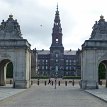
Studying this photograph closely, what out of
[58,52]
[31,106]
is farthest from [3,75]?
[58,52]

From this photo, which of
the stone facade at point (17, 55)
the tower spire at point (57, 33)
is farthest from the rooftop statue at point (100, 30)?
the tower spire at point (57, 33)

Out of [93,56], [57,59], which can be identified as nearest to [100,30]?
[93,56]

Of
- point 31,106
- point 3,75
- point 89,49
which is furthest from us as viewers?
point 3,75

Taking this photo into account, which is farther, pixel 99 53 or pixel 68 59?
pixel 68 59

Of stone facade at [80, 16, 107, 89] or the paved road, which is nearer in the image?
the paved road

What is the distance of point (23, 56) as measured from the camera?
185 feet

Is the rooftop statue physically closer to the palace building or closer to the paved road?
the paved road

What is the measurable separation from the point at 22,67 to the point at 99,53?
10.9 metres

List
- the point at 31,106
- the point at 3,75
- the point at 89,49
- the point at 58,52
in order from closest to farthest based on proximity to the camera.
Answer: the point at 31,106, the point at 89,49, the point at 3,75, the point at 58,52

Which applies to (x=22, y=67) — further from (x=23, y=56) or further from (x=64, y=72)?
(x=64, y=72)

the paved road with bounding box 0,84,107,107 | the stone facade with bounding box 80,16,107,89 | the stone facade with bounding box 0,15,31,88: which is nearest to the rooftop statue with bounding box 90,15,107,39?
the stone facade with bounding box 80,16,107,89

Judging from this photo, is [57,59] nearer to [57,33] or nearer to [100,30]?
[57,33]

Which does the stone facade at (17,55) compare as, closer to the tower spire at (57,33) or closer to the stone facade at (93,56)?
the stone facade at (93,56)

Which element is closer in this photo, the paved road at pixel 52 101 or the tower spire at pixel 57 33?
the paved road at pixel 52 101
